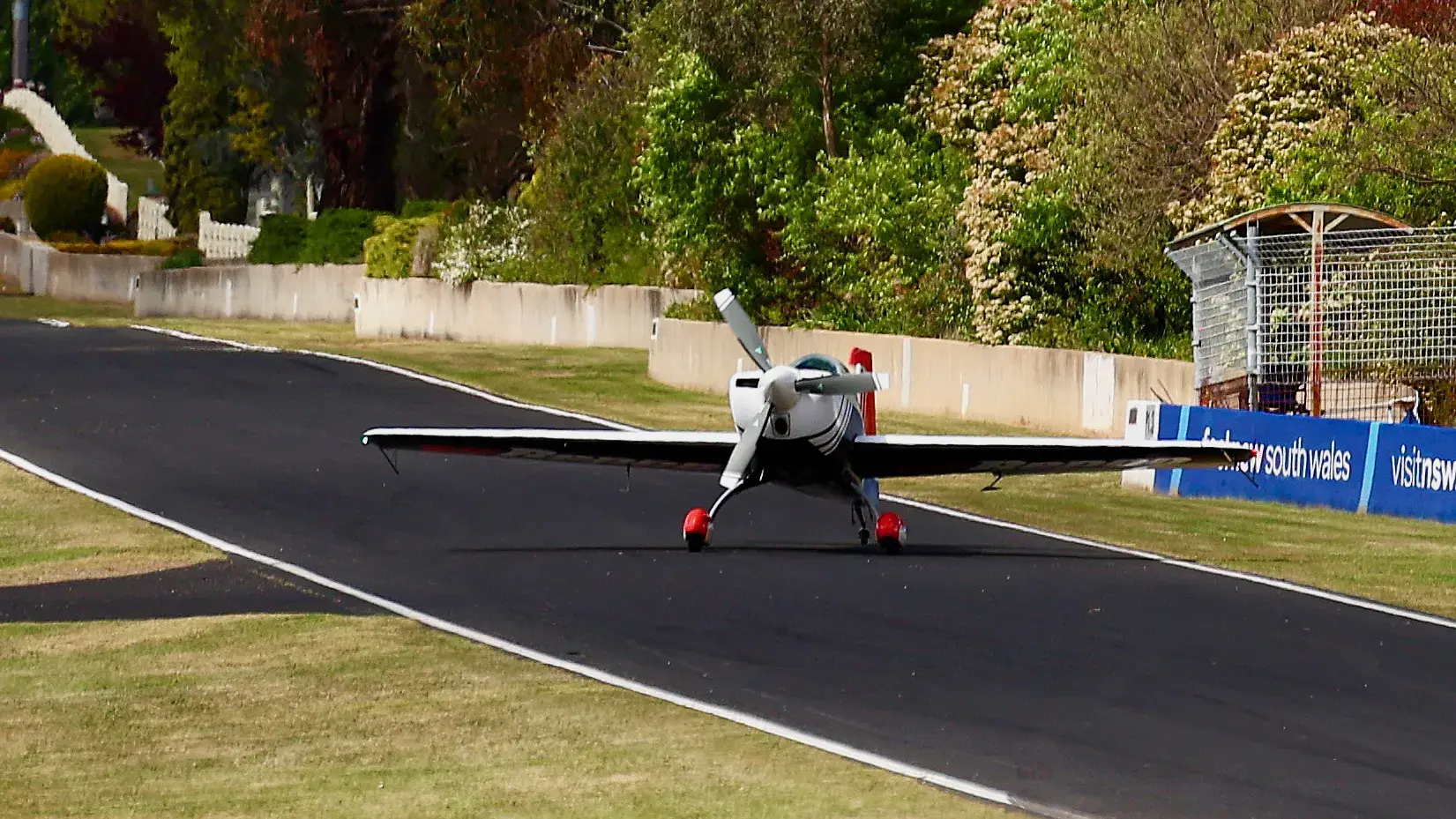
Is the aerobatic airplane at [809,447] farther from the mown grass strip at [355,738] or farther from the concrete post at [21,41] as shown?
the concrete post at [21,41]

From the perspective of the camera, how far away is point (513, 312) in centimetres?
6112

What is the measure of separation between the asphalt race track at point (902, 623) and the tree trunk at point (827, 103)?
1745 cm

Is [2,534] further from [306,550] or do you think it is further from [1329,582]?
[1329,582]

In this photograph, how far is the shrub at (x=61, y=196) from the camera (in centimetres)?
9912

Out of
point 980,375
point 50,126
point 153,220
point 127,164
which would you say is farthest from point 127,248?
point 980,375

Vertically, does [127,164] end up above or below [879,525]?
above

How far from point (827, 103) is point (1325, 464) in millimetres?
22856

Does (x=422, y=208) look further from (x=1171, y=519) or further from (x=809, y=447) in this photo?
(x=809, y=447)

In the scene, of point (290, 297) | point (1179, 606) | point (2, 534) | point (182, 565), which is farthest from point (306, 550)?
point (290, 297)

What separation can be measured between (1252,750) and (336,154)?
70800 millimetres

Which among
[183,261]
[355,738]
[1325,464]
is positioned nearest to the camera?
[355,738]

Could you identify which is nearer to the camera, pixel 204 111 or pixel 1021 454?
pixel 1021 454

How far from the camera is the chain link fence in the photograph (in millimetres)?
31031

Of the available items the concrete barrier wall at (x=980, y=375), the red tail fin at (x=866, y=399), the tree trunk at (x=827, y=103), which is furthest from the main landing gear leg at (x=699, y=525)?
the tree trunk at (x=827, y=103)
